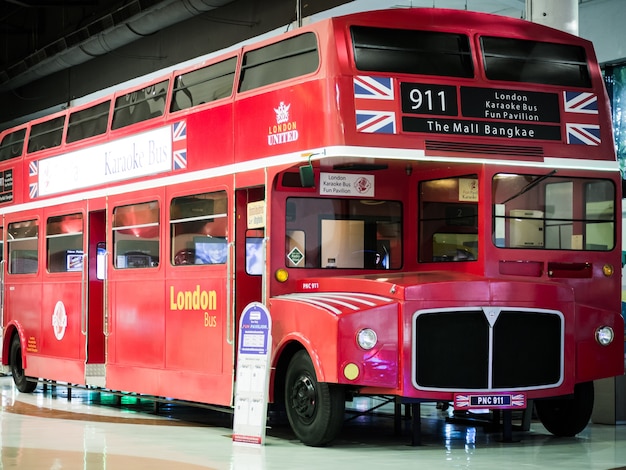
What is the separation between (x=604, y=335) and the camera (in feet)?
38.8

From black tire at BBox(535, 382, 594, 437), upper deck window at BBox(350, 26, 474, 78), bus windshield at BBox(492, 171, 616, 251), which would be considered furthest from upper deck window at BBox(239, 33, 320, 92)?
black tire at BBox(535, 382, 594, 437)

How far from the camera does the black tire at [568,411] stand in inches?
478

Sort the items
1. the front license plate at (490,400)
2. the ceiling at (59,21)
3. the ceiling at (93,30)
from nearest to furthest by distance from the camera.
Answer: the front license plate at (490,400) < the ceiling at (93,30) < the ceiling at (59,21)

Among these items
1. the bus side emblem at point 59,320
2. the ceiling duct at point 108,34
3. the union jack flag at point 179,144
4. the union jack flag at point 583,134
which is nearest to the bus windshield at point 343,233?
the union jack flag at point 583,134

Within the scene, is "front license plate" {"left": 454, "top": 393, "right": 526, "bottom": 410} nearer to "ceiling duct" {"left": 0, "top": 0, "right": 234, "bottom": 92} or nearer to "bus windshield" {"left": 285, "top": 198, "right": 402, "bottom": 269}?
"bus windshield" {"left": 285, "top": 198, "right": 402, "bottom": 269}

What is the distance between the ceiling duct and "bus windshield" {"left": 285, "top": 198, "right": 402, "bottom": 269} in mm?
7200

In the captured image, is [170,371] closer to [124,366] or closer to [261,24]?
[124,366]

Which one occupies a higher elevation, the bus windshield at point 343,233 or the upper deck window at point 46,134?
the upper deck window at point 46,134

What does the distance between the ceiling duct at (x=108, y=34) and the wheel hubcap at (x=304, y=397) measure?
8669mm

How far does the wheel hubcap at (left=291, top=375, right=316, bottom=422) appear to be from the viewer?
11.4m

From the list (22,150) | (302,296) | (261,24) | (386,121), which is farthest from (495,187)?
(22,150)

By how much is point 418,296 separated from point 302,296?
1.45m

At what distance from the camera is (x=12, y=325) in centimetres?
1928

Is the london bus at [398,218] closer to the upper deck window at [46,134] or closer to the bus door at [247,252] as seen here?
the bus door at [247,252]
